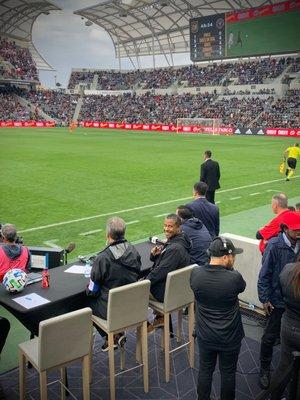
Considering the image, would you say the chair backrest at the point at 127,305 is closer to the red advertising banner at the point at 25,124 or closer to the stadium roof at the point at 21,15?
the red advertising banner at the point at 25,124

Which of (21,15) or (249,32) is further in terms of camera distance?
(21,15)

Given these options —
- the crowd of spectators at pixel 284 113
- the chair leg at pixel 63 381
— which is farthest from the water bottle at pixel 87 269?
the crowd of spectators at pixel 284 113

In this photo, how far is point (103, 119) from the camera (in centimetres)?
7169

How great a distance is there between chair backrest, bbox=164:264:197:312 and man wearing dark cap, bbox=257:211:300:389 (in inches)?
35.4

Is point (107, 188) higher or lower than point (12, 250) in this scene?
lower

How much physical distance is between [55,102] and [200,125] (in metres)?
37.6

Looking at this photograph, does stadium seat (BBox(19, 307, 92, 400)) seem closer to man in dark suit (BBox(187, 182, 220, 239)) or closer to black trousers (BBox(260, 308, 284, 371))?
black trousers (BBox(260, 308, 284, 371))

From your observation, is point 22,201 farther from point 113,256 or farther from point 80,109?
point 80,109

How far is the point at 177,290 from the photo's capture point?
513 centimetres

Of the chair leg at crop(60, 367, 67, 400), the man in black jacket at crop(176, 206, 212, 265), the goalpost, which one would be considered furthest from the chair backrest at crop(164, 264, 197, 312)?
the goalpost

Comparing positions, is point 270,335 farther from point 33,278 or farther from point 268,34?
point 268,34

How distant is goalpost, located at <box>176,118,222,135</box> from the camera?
51312 millimetres

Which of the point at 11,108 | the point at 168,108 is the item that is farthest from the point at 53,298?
the point at 11,108

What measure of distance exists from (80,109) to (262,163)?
2397 inches
